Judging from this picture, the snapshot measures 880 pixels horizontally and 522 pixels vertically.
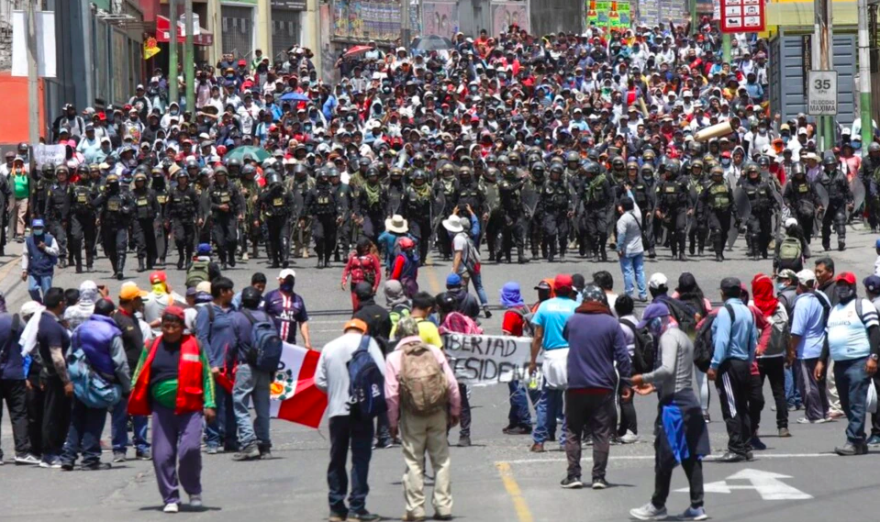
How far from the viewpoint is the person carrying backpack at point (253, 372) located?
50.8 feet

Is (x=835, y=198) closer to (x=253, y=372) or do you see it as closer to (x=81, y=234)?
(x=81, y=234)

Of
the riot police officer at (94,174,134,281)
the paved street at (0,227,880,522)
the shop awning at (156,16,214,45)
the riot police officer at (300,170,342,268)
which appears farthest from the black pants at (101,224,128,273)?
the shop awning at (156,16,214,45)

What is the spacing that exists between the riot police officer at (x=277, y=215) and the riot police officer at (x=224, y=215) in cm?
49

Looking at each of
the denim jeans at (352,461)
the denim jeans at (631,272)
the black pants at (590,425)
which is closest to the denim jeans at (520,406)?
the black pants at (590,425)

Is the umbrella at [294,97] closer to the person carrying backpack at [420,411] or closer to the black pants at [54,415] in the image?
the black pants at [54,415]

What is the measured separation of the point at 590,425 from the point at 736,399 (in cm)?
164

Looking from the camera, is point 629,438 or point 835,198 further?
point 835,198

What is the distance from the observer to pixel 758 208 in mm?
29156

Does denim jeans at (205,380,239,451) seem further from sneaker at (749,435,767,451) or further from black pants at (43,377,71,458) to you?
sneaker at (749,435,767,451)

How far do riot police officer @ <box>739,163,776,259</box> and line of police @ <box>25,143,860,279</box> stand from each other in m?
0.02

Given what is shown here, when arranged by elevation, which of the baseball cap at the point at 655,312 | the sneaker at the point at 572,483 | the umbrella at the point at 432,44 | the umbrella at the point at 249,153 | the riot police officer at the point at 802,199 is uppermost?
the umbrella at the point at 432,44

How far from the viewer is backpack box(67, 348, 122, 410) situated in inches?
598

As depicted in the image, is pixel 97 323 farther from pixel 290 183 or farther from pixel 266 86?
pixel 266 86

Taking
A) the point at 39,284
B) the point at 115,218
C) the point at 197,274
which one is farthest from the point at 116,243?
the point at 197,274
